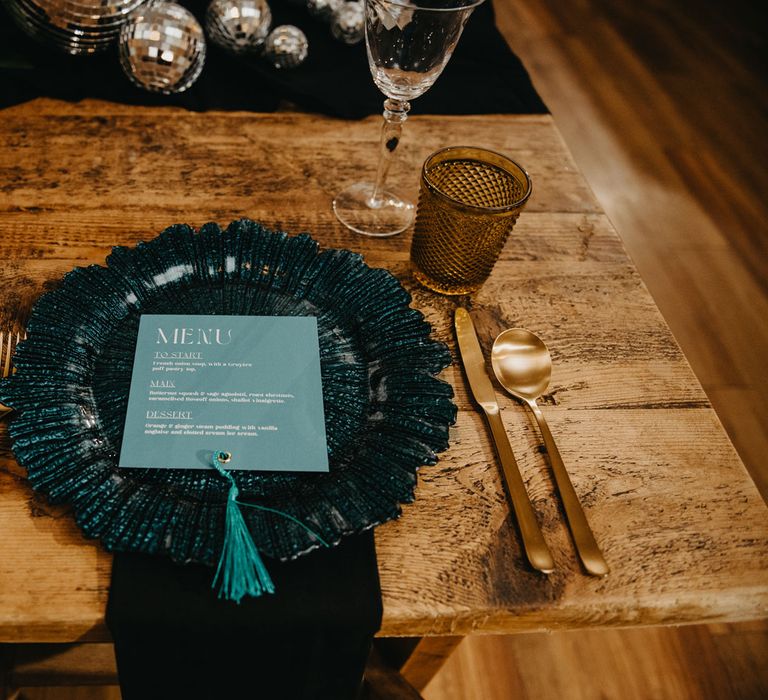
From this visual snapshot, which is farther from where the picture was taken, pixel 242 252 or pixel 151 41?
pixel 151 41

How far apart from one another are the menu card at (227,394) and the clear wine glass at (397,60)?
0.66 ft

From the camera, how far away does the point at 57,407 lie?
0.44 metres

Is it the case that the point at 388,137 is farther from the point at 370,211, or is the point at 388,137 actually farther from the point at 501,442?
the point at 501,442

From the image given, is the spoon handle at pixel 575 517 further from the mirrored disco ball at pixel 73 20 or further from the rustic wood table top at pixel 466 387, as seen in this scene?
the mirrored disco ball at pixel 73 20

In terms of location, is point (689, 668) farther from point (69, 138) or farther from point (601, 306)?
point (69, 138)

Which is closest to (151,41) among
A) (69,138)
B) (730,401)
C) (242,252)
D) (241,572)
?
(69,138)

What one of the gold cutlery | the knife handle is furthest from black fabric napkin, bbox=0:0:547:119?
the knife handle

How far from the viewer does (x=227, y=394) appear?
0.48 meters

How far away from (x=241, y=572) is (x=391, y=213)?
0.43 meters

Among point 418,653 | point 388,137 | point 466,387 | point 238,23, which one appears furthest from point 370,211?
point 418,653

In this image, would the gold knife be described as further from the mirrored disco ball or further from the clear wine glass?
the mirrored disco ball

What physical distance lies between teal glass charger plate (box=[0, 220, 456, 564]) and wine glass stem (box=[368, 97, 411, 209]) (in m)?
0.15

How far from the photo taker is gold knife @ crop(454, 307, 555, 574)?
439 millimetres

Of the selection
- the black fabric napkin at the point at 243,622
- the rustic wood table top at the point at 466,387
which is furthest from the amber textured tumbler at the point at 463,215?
the black fabric napkin at the point at 243,622
